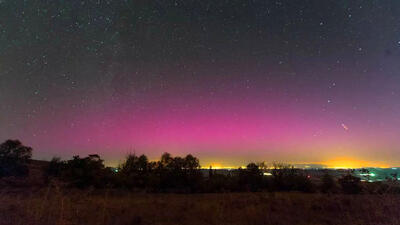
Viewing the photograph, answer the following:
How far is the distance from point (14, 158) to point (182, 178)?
21468 mm

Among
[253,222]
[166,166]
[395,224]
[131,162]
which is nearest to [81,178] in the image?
[131,162]

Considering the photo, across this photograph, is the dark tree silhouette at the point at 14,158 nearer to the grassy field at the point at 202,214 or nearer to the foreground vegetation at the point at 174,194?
the foreground vegetation at the point at 174,194

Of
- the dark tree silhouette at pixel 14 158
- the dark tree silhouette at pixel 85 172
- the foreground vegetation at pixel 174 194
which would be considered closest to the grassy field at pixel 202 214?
the foreground vegetation at pixel 174 194

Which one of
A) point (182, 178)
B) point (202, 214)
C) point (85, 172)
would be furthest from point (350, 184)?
point (85, 172)

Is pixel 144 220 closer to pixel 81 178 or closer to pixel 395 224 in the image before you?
pixel 395 224

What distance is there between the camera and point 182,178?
96.7 ft

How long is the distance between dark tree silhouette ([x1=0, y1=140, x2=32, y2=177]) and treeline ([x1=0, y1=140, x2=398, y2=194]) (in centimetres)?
542

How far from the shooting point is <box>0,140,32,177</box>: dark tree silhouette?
34.0 metres

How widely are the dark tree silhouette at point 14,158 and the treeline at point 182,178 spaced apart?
5423 mm

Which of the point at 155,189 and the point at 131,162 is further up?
the point at 131,162

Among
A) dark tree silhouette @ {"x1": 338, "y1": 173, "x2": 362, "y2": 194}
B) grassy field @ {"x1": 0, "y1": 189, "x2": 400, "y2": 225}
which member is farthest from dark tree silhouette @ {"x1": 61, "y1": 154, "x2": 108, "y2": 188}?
dark tree silhouette @ {"x1": 338, "y1": 173, "x2": 362, "y2": 194}

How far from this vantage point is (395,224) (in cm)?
896

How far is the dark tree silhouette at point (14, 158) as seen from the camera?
34000 millimetres

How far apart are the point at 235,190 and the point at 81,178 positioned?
583 inches
